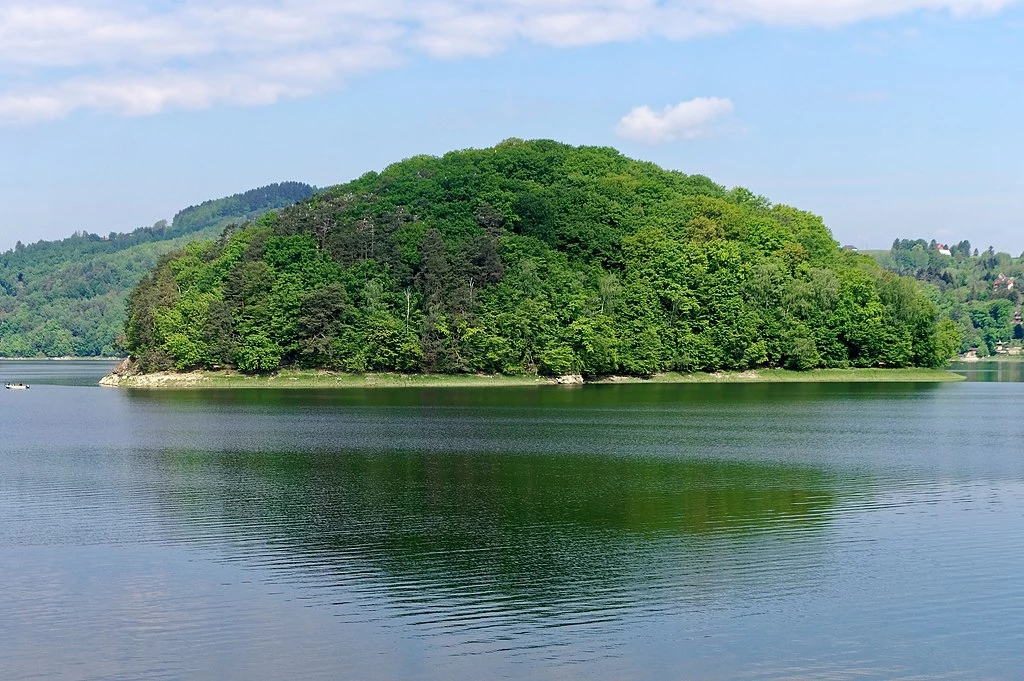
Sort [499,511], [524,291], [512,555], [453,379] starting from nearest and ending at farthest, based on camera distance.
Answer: [512,555]
[499,511]
[453,379]
[524,291]

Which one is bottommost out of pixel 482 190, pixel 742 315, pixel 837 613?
pixel 837 613

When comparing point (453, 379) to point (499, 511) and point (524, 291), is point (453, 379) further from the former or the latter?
point (499, 511)

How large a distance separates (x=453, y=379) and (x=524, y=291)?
13919mm

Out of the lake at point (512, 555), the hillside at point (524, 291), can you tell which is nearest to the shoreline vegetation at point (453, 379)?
the hillside at point (524, 291)

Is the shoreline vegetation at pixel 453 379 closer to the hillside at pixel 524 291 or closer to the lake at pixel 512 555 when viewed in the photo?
the hillside at pixel 524 291

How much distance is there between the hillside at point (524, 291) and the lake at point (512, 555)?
2148 inches

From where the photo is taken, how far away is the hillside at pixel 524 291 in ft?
396

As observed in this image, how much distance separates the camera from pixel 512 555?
106 ft

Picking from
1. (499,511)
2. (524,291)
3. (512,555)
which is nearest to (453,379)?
(524,291)

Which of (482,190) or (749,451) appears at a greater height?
(482,190)

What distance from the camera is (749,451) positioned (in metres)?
57.3

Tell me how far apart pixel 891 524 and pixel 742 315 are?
91.8 metres

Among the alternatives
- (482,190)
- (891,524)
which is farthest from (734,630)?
(482,190)

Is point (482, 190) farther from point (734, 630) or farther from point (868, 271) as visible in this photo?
point (734, 630)
